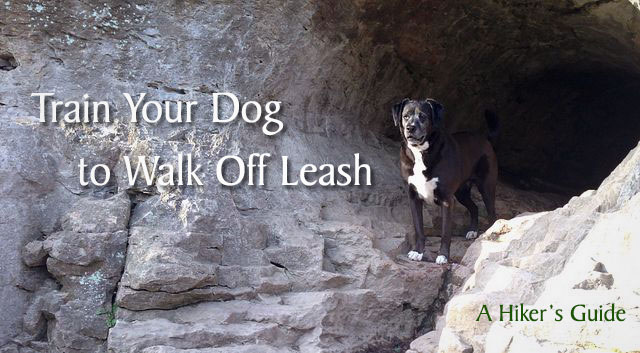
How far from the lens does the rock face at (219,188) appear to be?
5.96m

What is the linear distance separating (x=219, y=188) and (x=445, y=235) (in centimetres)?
203

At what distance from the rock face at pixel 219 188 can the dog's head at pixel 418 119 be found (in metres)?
0.69

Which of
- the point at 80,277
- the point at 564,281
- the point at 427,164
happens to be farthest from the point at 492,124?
the point at 80,277

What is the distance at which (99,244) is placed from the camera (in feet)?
19.7

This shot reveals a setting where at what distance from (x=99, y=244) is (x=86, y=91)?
138 cm

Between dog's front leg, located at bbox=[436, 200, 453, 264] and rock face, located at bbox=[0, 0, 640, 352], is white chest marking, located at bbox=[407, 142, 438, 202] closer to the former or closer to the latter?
dog's front leg, located at bbox=[436, 200, 453, 264]

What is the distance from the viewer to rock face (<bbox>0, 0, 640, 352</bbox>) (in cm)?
596

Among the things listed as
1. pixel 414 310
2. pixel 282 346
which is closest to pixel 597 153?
pixel 414 310

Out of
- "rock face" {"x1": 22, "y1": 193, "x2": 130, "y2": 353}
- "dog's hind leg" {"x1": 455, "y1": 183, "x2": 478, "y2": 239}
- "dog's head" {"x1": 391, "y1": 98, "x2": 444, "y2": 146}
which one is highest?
"dog's head" {"x1": 391, "y1": 98, "x2": 444, "y2": 146}

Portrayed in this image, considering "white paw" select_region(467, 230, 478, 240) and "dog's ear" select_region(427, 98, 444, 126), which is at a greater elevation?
"dog's ear" select_region(427, 98, 444, 126)

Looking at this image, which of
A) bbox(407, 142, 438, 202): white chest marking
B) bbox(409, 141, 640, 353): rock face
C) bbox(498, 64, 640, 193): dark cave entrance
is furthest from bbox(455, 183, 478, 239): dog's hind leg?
bbox(498, 64, 640, 193): dark cave entrance

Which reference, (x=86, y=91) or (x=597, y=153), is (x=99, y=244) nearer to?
(x=86, y=91)

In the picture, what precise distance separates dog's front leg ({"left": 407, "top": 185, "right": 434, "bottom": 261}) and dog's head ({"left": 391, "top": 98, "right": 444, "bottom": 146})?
1.59 feet

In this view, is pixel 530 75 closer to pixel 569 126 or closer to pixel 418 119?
pixel 569 126
